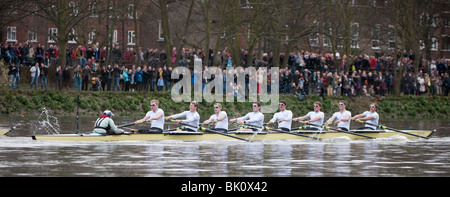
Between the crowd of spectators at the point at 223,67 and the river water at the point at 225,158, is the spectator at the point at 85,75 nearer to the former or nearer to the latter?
the crowd of spectators at the point at 223,67

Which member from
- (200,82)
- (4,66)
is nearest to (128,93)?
(200,82)

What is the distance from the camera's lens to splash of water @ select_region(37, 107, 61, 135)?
1173 inches

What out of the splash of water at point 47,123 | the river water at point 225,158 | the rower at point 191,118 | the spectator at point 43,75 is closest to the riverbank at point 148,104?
the splash of water at point 47,123

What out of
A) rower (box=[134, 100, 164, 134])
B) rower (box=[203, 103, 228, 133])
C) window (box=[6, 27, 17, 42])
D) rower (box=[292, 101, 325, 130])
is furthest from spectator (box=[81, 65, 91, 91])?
window (box=[6, 27, 17, 42])

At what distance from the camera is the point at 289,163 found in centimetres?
2011

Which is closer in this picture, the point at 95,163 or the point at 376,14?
the point at 95,163

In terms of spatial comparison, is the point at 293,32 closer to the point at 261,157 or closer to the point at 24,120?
the point at 24,120

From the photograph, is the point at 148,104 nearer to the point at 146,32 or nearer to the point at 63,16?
the point at 63,16

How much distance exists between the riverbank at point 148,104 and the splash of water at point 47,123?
29 centimetres

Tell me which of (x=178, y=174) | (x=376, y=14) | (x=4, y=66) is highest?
(x=376, y=14)

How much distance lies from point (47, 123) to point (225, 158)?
46.3 ft

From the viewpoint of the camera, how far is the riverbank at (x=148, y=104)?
1439 inches

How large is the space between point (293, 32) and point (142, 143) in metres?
21.0

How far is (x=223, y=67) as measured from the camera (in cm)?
4181
